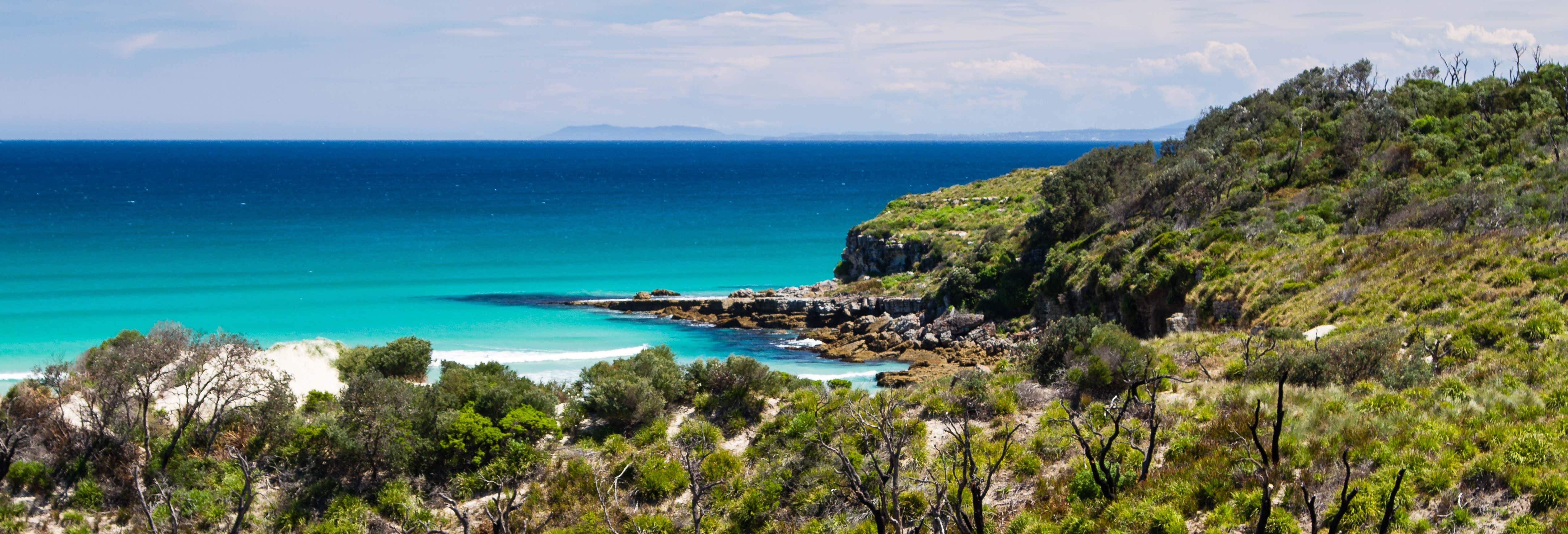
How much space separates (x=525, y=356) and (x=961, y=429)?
26.4 m

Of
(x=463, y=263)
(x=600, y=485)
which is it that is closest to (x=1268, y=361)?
(x=600, y=485)

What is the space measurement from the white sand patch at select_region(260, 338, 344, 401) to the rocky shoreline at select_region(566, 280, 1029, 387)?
18.1 m

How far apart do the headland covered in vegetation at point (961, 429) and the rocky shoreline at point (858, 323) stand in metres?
8.29

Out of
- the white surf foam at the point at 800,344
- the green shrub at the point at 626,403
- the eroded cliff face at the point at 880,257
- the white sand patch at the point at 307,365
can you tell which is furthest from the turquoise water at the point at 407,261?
the green shrub at the point at 626,403

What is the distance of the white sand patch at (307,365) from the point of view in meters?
23.4

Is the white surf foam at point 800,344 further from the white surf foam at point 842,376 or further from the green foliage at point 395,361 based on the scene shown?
the green foliage at point 395,361

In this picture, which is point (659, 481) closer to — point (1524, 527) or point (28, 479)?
point (28, 479)

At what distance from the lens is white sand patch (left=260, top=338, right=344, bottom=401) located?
2341 centimetres

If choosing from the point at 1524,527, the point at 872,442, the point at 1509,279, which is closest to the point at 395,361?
the point at 872,442

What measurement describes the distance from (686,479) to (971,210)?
48048mm

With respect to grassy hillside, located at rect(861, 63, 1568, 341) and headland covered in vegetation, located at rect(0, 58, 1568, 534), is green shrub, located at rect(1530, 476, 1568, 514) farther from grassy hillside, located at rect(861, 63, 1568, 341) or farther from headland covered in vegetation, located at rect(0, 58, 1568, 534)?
grassy hillside, located at rect(861, 63, 1568, 341)

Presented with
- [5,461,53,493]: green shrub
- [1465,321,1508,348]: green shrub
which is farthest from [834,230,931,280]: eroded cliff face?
[5,461,53,493]: green shrub

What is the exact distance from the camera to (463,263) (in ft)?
226

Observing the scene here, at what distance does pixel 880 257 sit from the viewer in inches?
2271
